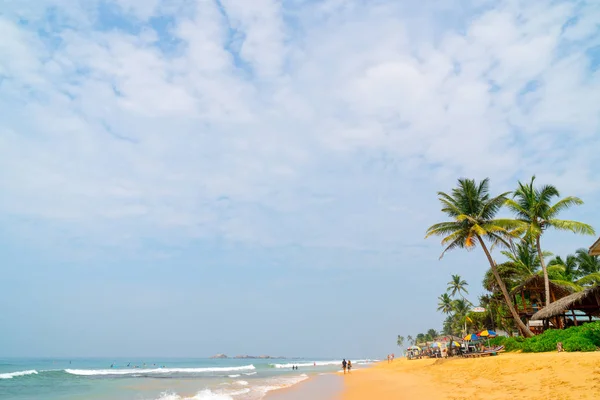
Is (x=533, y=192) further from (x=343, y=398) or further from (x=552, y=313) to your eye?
(x=343, y=398)

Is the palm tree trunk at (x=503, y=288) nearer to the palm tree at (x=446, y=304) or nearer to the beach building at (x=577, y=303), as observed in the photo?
the beach building at (x=577, y=303)

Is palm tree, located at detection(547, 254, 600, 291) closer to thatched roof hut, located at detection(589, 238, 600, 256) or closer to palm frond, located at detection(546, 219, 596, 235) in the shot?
palm frond, located at detection(546, 219, 596, 235)

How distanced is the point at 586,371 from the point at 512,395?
2.69 meters

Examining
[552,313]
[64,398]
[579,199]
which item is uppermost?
[579,199]

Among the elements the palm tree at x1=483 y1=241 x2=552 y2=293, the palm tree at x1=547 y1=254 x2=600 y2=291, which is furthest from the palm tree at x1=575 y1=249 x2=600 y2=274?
the palm tree at x1=483 y1=241 x2=552 y2=293

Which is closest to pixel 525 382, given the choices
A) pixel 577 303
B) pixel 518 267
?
pixel 577 303

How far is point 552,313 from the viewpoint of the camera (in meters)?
20.6

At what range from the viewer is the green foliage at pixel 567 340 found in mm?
16469

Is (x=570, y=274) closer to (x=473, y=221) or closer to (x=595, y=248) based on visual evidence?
(x=473, y=221)

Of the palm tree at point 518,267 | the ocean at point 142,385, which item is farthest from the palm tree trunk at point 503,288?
the ocean at point 142,385

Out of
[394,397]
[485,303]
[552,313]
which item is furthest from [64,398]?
[485,303]

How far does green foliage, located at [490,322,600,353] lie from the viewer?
16469 mm

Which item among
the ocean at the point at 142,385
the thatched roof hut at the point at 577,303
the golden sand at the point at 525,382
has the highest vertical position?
the thatched roof hut at the point at 577,303

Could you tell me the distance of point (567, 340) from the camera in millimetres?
17359
